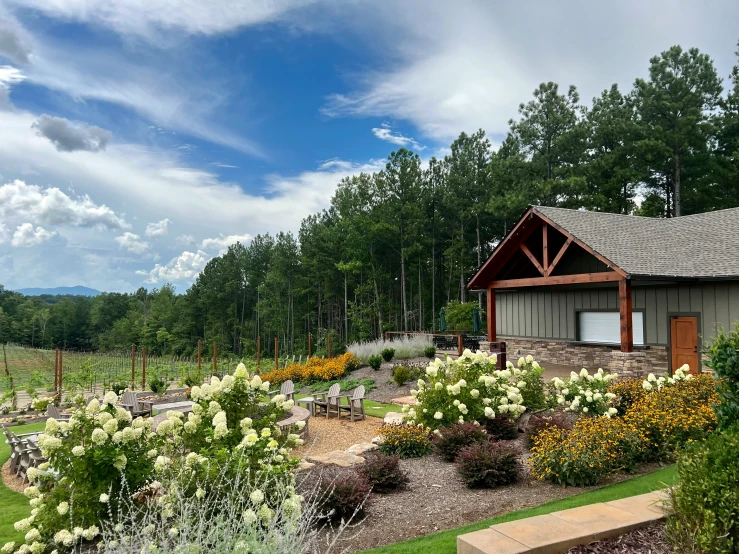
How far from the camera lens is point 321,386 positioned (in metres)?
15.7

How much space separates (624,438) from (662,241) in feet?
32.7

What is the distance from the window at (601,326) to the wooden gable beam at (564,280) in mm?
1538

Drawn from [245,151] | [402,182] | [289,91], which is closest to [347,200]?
[402,182]

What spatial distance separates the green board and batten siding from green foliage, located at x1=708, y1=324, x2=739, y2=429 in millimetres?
5321

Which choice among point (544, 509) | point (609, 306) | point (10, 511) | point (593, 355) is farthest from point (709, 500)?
point (593, 355)

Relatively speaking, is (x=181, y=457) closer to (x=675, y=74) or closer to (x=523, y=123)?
(x=523, y=123)

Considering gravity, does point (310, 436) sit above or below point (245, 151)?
below

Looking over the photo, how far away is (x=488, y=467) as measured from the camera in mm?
5258

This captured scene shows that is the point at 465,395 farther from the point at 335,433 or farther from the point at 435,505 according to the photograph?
the point at 335,433

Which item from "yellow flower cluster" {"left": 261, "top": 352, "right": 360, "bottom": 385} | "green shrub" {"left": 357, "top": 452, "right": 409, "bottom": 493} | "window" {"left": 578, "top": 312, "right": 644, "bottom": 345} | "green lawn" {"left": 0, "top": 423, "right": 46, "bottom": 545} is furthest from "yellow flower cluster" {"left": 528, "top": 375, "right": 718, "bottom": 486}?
"yellow flower cluster" {"left": 261, "top": 352, "right": 360, "bottom": 385}

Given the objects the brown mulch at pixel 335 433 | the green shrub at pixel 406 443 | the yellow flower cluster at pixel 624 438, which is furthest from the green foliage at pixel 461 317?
the green shrub at pixel 406 443

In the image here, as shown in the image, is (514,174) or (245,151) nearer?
(245,151)

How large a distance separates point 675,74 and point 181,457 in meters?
29.1

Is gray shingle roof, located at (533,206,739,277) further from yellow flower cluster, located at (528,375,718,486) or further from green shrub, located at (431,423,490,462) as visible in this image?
green shrub, located at (431,423,490,462)
